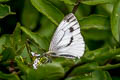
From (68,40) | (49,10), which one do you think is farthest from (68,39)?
(49,10)

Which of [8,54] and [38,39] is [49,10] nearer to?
[38,39]

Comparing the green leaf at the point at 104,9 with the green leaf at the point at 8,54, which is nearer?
the green leaf at the point at 8,54

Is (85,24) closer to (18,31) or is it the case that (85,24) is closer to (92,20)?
(92,20)

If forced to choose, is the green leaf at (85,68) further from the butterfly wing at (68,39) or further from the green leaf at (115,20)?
the green leaf at (115,20)

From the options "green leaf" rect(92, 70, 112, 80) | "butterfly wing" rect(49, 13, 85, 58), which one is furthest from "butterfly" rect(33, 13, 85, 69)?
"green leaf" rect(92, 70, 112, 80)

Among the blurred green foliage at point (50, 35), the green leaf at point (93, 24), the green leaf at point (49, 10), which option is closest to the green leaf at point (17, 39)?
the blurred green foliage at point (50, 35)

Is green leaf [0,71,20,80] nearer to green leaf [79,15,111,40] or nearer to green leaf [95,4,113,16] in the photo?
green leaf [79,15,111,40]

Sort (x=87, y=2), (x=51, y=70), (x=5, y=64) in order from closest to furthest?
1. (x=51, y=70)
2. (x=5, y=64)
3. (x=87, y=2)

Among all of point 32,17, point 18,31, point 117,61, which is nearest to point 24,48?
point 18,31
